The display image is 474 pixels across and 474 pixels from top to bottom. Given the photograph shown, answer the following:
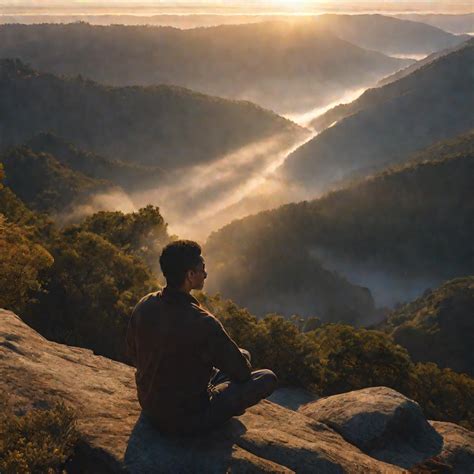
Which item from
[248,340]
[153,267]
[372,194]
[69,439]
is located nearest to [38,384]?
[69,439]

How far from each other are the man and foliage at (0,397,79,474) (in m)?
1.10

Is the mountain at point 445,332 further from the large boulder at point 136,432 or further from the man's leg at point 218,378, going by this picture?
the man's leg at point 218,378

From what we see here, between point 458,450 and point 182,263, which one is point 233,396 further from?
point 458,450

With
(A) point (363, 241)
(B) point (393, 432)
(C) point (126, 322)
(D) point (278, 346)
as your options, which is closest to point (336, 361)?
(D) point (278, 346)

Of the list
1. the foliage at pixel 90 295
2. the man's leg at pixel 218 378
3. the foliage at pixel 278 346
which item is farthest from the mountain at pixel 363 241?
the man's leg at pixel 218 378

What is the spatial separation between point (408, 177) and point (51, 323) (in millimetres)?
114276

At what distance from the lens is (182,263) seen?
24.1 ft

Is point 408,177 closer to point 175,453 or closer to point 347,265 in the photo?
point 347,265

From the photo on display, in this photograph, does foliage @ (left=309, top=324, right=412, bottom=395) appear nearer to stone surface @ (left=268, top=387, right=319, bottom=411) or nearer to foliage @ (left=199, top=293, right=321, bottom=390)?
foliage @ (left=199, top=293, right=321, bottom=390)

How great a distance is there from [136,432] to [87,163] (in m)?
154

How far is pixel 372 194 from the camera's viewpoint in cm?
12256

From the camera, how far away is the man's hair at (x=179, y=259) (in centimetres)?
730

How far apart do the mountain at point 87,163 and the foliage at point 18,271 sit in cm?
12683

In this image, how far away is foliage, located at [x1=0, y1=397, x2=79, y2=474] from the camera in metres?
6.50
